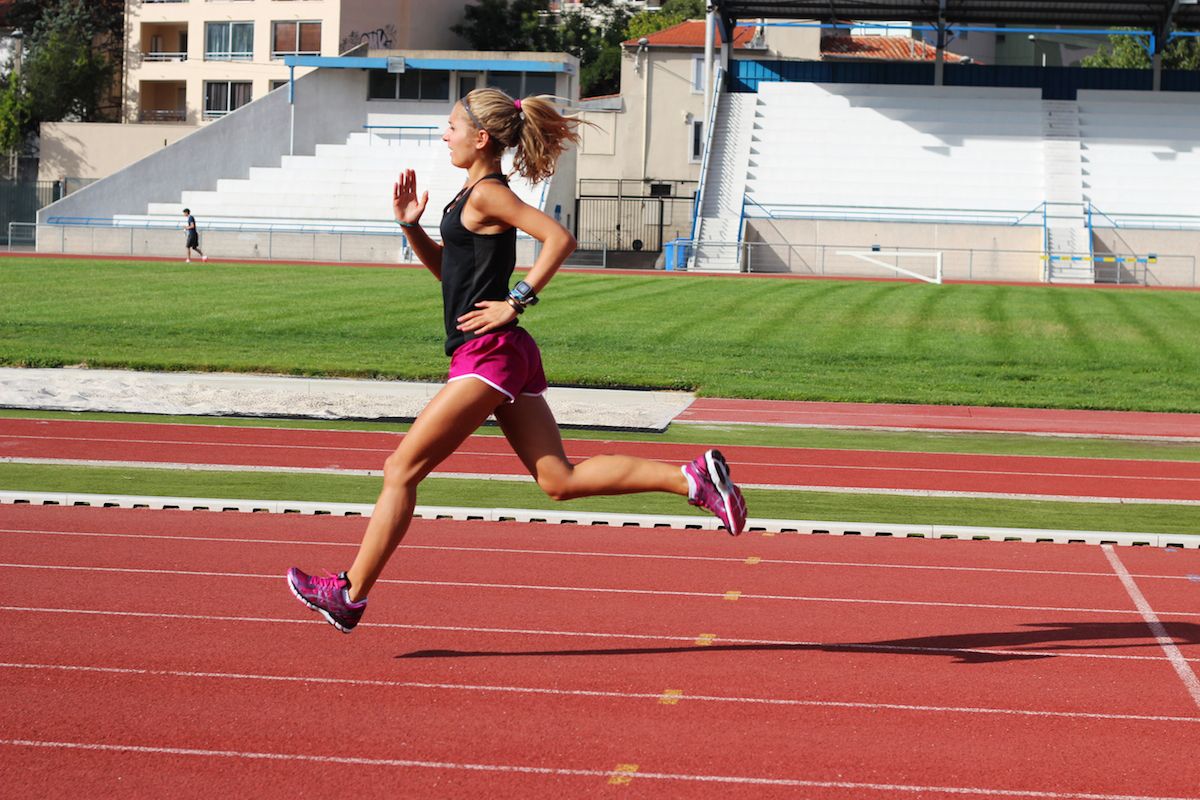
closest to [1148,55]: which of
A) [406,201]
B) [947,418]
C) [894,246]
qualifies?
[894,246]

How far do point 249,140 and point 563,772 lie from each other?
174 ft

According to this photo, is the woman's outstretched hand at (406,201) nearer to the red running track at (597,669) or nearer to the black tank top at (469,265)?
the black tank top at (469,265)

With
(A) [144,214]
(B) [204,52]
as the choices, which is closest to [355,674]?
(A) [144,214]

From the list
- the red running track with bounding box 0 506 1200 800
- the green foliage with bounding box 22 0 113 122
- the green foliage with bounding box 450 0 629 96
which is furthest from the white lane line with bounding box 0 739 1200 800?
the green foliage with bounding box 450 0 629 96

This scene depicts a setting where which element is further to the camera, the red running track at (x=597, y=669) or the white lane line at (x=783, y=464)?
the white lane line at (x=783, y=464)

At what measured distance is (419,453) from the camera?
5.62m

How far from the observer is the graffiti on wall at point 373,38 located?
60.7m

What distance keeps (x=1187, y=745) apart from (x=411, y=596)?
11.1 feet

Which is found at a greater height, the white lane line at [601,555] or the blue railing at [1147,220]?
the blue railing at [1147,220]

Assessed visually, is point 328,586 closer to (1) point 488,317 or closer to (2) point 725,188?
(1) point 488,317

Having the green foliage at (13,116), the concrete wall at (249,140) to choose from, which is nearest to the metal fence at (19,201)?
the concrete wall at (249,140)

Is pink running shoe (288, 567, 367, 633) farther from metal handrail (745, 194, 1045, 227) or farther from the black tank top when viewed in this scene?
metal handrail (745, 194, 1045, 227)

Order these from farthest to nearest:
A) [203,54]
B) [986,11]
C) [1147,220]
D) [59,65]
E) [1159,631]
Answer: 1. [59,65]
2. [203,54]
3. [986,11]
4. [1147,220]
5. [1159,631]

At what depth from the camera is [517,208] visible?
5.52 m
